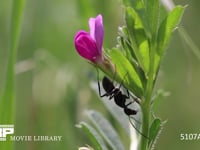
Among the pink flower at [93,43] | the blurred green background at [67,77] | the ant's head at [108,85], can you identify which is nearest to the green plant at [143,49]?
the pink flower at [93,43]

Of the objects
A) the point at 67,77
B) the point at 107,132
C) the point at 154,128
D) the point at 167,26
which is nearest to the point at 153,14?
the point at 167,26

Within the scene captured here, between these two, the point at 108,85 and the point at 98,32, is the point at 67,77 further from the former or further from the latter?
the point at 98,32

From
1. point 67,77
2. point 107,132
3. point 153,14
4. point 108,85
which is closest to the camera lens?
point 153,14

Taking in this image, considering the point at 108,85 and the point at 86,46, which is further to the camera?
the point at 108,85

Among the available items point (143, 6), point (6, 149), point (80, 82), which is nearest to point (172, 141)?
point (80, 82)

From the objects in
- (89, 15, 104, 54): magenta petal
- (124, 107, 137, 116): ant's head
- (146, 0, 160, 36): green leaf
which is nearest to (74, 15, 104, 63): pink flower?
(89, 15, 104, 54): magenta petal
